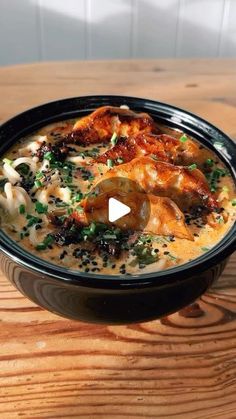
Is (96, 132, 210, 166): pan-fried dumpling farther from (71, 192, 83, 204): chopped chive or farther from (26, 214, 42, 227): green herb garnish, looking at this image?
(26, 214, 42, 227): green herb garnish

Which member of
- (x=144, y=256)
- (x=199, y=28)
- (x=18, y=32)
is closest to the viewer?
(x=144, y=256)

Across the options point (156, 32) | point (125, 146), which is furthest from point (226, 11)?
point (125, 146)

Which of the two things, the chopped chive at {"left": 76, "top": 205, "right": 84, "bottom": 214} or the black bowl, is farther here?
the chopped chive at {"left": 76, "top": 205, "right": 84, "bottom": 214}

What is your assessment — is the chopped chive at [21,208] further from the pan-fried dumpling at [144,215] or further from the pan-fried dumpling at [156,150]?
the pan-fried dumpling at [156,150]

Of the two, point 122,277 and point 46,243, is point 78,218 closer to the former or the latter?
point 46,243

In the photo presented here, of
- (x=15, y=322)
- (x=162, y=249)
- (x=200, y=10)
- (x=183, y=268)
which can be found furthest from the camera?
(x=200, y=10)

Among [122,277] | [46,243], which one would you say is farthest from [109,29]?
[122,277]

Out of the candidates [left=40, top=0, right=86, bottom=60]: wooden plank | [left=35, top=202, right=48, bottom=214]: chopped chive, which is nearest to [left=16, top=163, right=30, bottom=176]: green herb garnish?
[left=35, top=202, right=48, bottom=214]: chopped chive

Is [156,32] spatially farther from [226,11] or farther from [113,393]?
[113,393]
